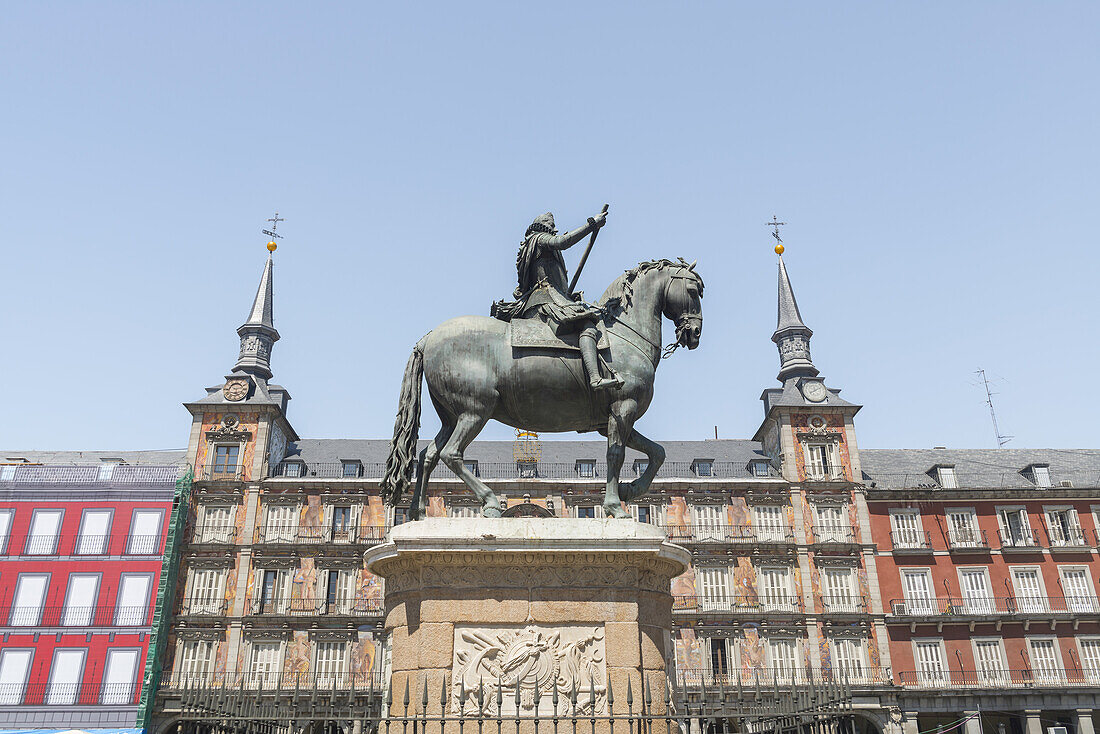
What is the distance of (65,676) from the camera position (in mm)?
39344

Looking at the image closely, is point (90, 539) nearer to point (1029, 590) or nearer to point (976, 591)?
point (976, 591)

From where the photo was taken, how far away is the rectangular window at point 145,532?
4294 centimetres

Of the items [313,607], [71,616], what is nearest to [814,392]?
[313,607]

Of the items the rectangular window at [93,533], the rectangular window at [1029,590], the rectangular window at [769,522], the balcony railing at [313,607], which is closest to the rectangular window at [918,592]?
the rectangular window at [1029,590]

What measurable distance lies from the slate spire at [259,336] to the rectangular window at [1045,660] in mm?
45813

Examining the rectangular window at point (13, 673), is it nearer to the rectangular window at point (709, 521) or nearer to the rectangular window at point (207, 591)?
the rectangular window at point (207, 591)

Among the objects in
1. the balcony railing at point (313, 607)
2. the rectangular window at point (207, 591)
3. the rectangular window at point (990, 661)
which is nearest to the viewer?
the rectangular window at point (990, 661)

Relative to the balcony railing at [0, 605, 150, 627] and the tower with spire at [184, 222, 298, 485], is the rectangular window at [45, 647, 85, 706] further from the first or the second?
the tower with spire at [184, 222, 298, 485]

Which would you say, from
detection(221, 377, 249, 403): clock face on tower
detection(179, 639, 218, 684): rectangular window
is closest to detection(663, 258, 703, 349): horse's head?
detection(179, 639, 218, 684): rectangular window

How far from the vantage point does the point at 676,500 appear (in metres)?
47.0

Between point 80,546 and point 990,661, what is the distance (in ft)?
153

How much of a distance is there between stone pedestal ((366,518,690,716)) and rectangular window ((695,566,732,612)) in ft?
128

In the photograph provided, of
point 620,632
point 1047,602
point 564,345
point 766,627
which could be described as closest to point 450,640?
point 620,632

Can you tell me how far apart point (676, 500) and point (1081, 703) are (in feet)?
72.3
